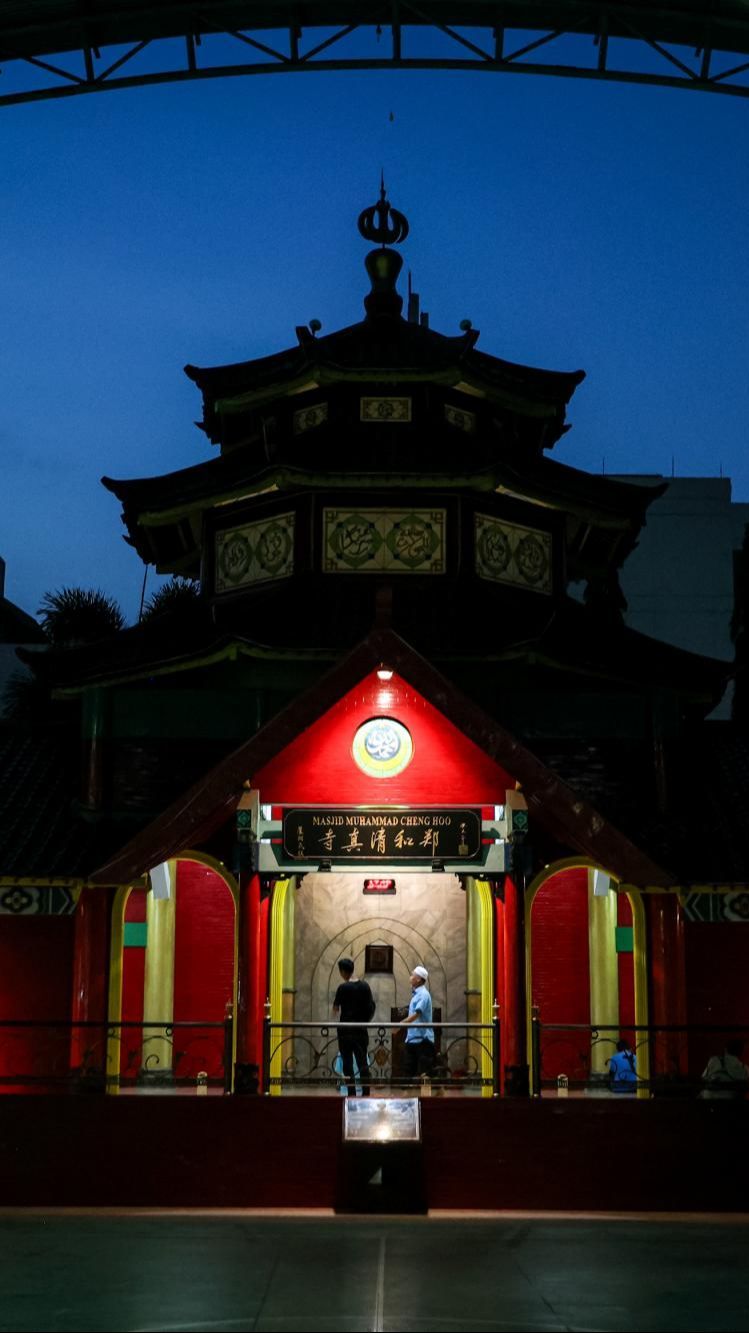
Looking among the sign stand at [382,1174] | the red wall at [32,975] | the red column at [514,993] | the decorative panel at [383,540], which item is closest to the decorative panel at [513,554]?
the decorative panel at [383,540]

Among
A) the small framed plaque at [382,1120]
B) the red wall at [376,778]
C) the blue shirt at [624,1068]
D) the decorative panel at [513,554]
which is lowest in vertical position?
the small framed plaque at [382,1120]

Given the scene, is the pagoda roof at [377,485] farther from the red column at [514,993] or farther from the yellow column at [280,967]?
the red column at [514,993]

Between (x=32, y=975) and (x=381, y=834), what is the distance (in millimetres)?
5911

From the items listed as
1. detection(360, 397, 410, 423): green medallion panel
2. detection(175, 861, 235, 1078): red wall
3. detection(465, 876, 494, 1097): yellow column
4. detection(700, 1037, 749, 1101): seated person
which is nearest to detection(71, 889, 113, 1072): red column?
detection(175, 861, 235, 1078): red wall

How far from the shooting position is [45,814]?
2255cm

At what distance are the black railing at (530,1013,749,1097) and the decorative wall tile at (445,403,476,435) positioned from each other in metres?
10.1

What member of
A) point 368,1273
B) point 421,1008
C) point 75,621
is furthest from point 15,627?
point 368,1273

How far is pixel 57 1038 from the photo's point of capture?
20391 millimetres

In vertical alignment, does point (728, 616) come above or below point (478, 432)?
above

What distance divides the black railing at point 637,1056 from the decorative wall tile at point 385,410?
10.3 meters

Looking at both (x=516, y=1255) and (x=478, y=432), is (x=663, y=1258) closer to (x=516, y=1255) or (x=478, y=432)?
(x=516, y=1255)

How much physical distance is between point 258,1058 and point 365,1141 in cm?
212

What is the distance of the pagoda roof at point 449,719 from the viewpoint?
18188 millimetres

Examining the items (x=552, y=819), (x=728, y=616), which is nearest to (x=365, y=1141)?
(x=552, y=819)
